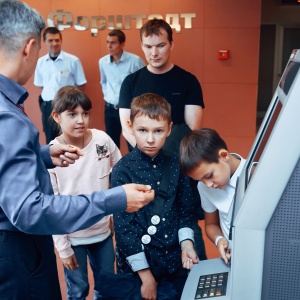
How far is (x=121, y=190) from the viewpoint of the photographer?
1.35 metres

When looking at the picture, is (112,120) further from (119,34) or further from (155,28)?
(155,28)

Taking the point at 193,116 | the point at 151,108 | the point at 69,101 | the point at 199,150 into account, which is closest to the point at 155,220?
the point at 199,150

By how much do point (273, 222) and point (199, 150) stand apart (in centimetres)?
74

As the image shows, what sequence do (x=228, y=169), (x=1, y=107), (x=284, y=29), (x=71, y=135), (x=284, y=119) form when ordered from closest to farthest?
(x=284, y=119), (x=1, y=107), (x=228, y=169), (x=71, y=135), (x=284, y=29)

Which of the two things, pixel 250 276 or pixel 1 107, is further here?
pixel 1 107

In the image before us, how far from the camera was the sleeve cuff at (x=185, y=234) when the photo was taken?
1886 mm

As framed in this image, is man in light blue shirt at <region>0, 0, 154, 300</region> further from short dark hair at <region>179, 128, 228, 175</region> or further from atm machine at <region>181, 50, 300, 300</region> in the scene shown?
atm machine at <region>181, 50, 300, 300</region>

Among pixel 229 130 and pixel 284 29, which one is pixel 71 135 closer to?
pixel 229 130

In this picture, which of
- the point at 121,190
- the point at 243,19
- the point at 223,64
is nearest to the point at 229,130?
the point at 223,64

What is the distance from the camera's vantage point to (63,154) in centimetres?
185

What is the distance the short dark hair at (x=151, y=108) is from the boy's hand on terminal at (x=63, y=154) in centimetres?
39

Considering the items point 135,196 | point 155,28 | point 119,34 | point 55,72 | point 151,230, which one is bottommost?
point 151,230

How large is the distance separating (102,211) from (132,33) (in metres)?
4.97

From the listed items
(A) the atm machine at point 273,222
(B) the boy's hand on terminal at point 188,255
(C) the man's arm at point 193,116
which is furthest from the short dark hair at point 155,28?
(A) the atm machine at point 273,222
